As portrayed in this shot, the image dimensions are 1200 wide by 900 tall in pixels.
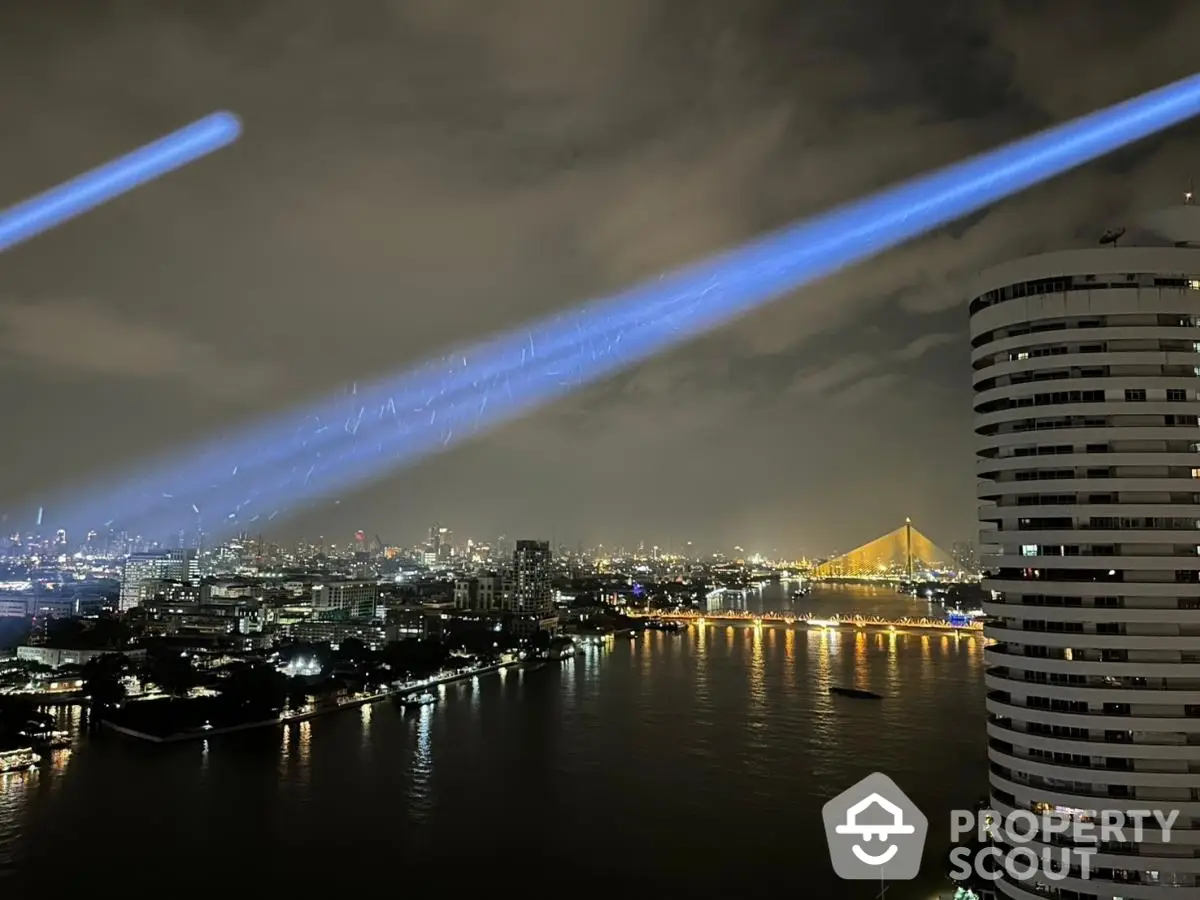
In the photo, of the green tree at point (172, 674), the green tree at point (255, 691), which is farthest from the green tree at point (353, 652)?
the green tree at point (255, 691)

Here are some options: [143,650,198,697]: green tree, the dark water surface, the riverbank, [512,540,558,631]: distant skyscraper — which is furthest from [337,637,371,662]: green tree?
[512,540,558,631]: distant skyscraper

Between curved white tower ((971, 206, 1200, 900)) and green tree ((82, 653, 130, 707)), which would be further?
green tree ((82, 653, 130, 707))

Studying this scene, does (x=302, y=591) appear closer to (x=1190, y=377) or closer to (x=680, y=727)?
(x=680, y=727)

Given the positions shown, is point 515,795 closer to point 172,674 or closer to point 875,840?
point 875,840

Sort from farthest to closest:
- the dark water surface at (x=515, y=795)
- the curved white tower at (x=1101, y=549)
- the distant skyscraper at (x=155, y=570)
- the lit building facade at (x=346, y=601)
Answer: the distant skyscraper at (x=155, y=570)
the lit building facade at (x=346, y=601)
the dark water surface at (x=515, y=795)
the curved white tower at (x=1101, y=549)

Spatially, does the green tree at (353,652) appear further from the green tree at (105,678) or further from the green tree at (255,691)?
the green tree at (255,691)

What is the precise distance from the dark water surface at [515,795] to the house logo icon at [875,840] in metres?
0.11

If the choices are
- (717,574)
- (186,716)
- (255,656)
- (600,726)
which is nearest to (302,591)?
(255,656)

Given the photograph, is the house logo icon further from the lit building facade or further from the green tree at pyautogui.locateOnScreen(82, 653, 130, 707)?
the lit building facade

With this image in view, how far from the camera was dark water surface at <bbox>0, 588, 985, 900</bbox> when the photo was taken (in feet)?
16.7

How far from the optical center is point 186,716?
922 cm

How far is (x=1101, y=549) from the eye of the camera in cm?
358

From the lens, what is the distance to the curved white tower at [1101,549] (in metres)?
3.38

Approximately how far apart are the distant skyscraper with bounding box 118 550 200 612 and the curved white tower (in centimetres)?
2614
